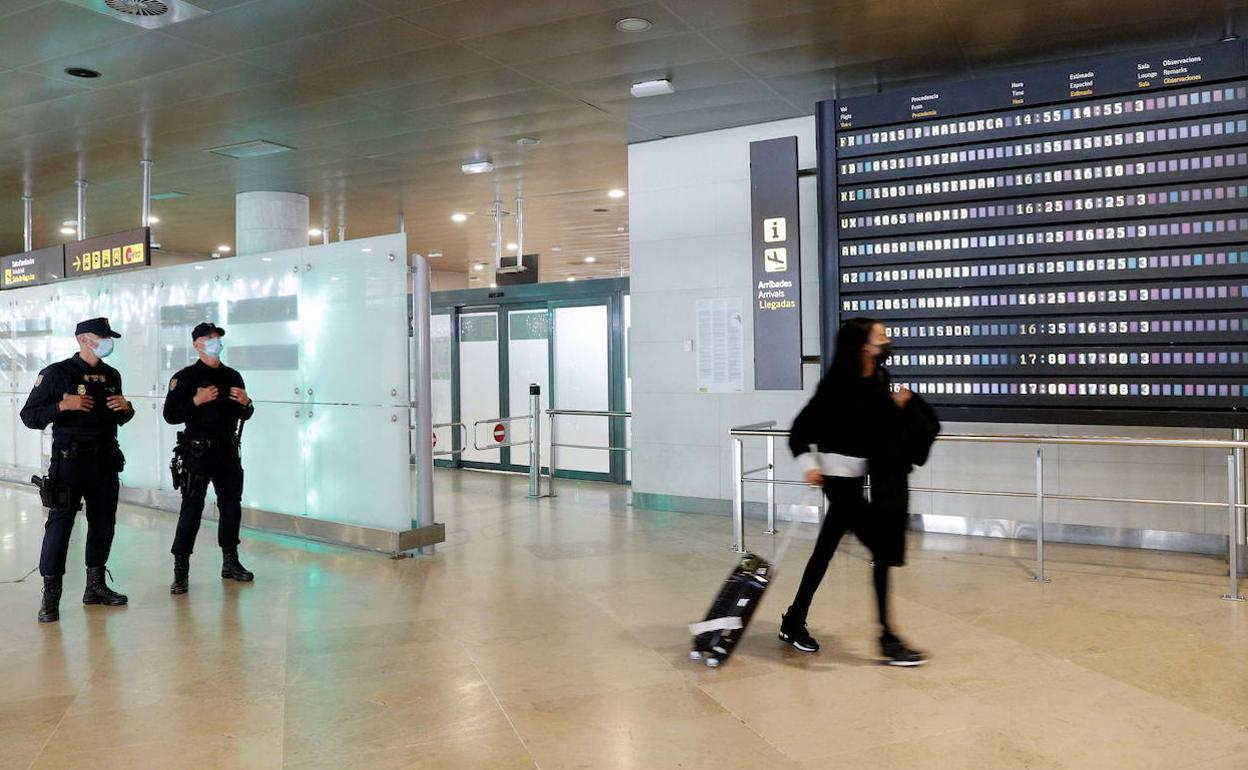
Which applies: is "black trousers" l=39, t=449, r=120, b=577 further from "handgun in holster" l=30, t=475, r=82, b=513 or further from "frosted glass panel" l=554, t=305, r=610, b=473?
"frosted glass panel" l=554, t=305, r=610, b=473

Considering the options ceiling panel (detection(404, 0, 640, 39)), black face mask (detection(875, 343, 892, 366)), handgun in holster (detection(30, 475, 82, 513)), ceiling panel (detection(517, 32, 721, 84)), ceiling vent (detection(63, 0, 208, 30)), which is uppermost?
ceiling panel (detection(517, 32, 721, 84))

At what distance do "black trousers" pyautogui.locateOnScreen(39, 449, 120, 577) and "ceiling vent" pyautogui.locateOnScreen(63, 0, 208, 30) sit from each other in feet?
8.73

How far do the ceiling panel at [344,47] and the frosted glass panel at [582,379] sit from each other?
5239 mm

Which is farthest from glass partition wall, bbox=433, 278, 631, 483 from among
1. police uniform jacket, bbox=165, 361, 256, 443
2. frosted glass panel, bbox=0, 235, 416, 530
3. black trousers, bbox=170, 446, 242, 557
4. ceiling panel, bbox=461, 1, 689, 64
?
ceiling panel, bbox=461, 1, 689, 64

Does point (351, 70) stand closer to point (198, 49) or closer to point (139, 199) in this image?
point (198, 49)

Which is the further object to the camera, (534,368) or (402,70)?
(534,368)

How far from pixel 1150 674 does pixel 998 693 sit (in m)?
0.81

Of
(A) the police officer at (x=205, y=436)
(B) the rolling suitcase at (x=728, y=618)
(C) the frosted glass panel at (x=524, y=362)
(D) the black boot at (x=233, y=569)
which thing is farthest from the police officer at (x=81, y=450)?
(C) the frosted glass panel at (x=524, y=362)

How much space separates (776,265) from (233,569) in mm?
4723

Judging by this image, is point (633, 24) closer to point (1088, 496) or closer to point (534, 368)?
point (1088, 496)

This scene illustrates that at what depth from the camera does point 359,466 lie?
24.0ft

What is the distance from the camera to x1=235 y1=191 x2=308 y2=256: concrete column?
10797 millimetres

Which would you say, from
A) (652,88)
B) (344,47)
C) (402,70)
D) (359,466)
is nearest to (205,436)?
(359,466)

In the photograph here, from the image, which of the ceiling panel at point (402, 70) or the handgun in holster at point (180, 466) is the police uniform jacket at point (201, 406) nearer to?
the handgun in holster at point (180, 466)
